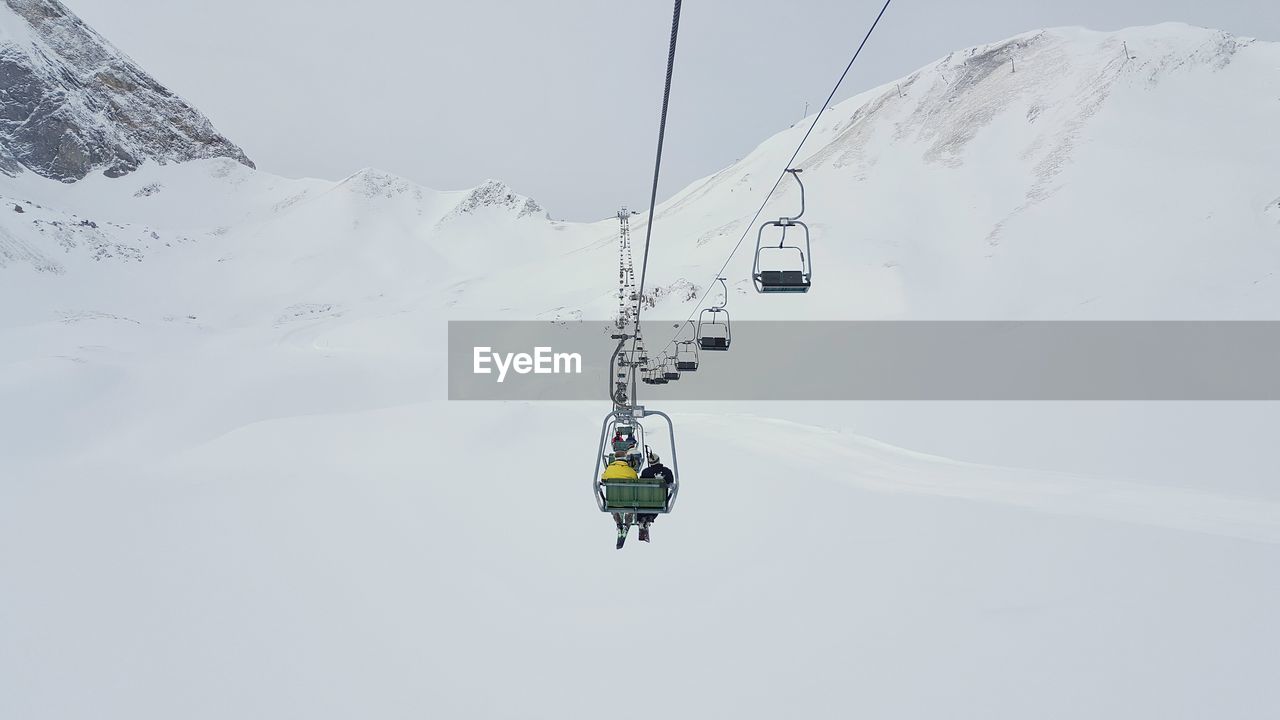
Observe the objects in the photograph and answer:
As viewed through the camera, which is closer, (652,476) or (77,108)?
(652,476)

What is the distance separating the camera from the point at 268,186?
459 ft

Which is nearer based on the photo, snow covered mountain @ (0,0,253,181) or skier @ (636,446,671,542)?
skier @ (636,446,671,542)

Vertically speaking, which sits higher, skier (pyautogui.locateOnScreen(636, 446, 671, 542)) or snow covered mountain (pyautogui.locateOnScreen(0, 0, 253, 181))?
snow covered mountain (pyautogui.locateOnScreen(0, 0, 253, 181))

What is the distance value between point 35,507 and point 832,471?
95.3 feet

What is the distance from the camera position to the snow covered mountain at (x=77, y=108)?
384 feet

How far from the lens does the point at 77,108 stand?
406 feet

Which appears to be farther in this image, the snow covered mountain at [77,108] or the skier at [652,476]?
the snow covered mountain at [77,108]

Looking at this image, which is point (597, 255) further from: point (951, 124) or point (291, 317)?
point (951, 124)

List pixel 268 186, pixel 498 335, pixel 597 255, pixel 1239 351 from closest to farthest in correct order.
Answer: pixel 1239 351 < pixel 498 335 < pixel 597 255 < pixel 268 186

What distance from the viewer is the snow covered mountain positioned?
117062 millimetres

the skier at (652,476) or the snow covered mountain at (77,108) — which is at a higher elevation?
the snow covered mountain at (77,108)

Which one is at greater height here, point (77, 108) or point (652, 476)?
point (77, 108)

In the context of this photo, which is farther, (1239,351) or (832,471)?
(1239,351)

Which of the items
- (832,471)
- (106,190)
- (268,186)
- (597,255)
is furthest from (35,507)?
(268,186)
